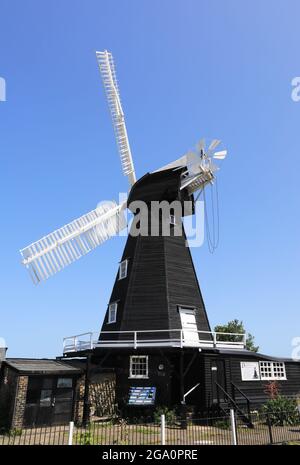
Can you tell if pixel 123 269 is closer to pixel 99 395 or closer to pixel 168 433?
pixel 99 395

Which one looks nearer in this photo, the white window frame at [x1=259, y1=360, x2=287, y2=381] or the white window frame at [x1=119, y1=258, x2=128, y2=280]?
the white window frame at [x1=259, y1=360, x2=287, y2=381]

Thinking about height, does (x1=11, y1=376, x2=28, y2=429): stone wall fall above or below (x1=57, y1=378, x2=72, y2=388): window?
below

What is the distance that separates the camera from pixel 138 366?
63.4 ft

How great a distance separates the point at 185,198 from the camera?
23891 mm

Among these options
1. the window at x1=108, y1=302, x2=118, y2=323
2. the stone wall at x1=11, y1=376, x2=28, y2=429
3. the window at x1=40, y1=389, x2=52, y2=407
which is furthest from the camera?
the window at x1=108, y1=302, x2=118, y2=323

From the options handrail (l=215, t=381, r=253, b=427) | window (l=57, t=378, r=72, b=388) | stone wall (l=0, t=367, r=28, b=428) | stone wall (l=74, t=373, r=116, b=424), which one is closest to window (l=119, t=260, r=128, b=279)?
stone wall (l=74, t=373, r=116, b=424)

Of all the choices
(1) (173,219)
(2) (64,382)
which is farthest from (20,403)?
(1) (173,219)

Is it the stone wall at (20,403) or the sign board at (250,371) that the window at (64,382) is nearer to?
the stone wall at (20,403)

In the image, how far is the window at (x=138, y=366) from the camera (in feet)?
62.6

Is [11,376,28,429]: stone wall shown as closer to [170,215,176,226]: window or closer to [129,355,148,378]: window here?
[129,355,148,378]: window

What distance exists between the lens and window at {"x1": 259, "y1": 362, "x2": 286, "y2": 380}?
20578 mm

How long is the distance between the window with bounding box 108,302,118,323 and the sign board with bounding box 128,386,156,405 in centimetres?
397
